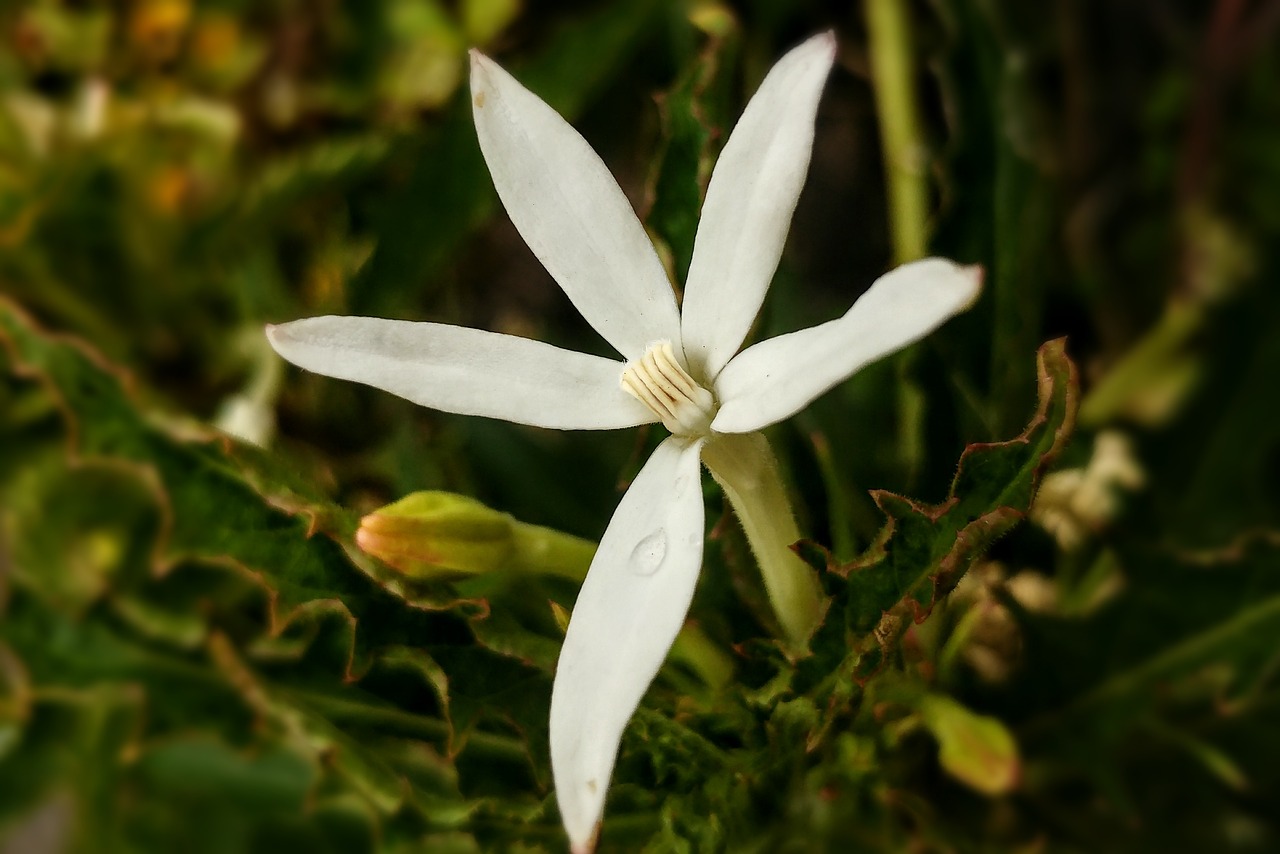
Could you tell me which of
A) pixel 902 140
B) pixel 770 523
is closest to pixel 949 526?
pixel 770 523

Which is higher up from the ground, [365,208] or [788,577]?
[365,208]

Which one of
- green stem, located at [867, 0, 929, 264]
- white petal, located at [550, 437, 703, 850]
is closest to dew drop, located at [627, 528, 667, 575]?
white petal, located at [550, 437, 703, 850]

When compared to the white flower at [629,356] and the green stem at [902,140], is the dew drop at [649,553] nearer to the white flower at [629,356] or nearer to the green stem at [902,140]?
→ the white flower at [629,356]

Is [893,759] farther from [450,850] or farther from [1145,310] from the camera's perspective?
[1145,310]

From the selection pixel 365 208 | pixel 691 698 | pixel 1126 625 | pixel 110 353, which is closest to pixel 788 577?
pixel 691 698

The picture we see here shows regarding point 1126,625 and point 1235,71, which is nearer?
point 1126,625

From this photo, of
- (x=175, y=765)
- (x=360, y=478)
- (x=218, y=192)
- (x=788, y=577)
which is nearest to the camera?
(x=788, y=577)

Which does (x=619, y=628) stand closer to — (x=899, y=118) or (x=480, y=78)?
(x=480, y=78)
